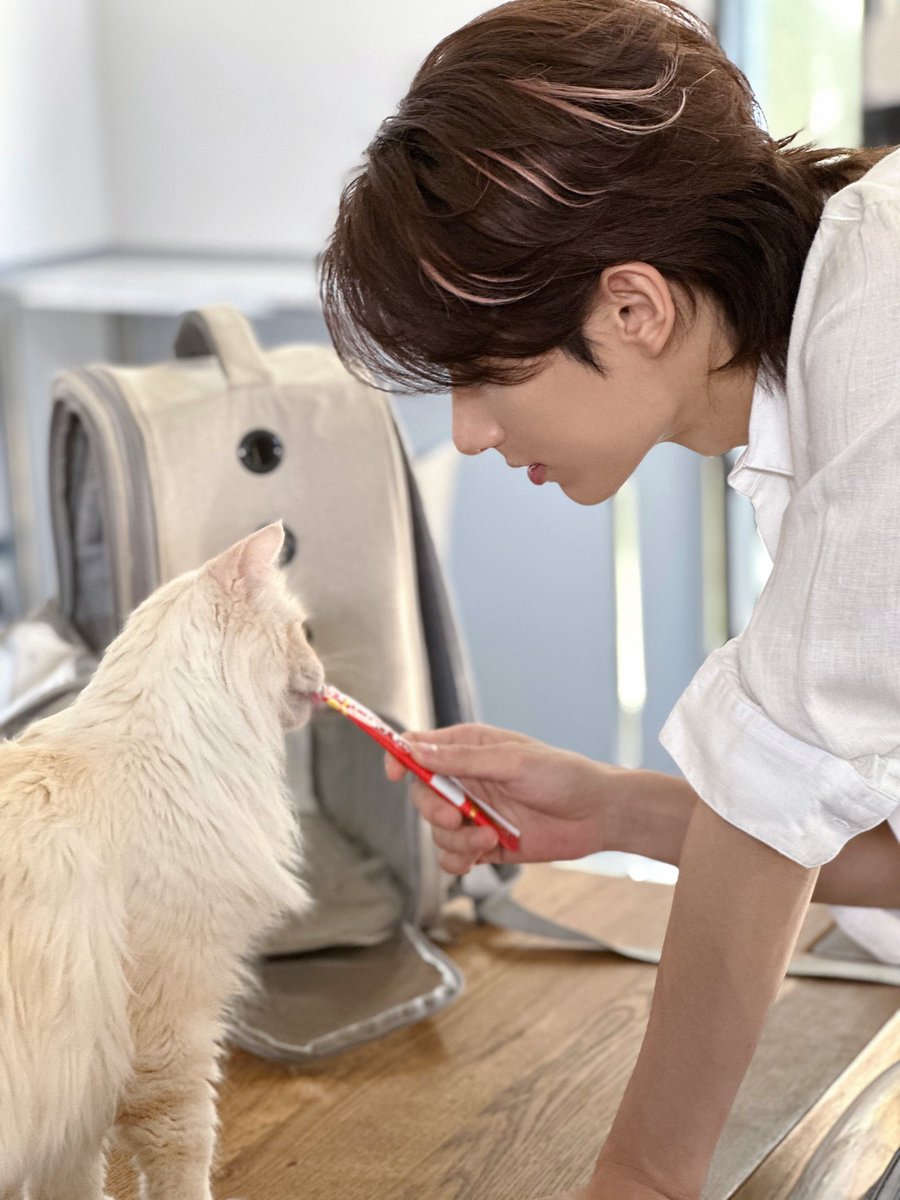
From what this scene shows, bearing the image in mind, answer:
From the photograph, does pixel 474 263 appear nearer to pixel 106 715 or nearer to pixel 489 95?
pixel 489 95

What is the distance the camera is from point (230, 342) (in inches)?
48.9

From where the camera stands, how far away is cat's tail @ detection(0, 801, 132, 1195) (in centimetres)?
71

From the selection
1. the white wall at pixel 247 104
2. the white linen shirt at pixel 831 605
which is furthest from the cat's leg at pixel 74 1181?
the white wall at pixel 247 104

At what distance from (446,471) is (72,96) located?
1210 mm

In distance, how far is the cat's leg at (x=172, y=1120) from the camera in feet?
2.55

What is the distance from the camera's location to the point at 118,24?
224 cm

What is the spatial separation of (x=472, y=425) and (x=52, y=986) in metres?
Result: 0.39

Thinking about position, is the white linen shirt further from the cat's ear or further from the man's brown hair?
the cat's ear

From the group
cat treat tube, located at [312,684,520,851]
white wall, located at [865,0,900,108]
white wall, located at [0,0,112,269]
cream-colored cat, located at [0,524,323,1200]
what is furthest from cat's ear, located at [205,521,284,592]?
white wall, located at [0,0,112,269]

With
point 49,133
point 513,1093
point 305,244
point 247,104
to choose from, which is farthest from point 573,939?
point 49,133

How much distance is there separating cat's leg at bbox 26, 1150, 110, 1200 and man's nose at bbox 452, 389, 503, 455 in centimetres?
47

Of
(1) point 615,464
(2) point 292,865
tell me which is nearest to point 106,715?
(2) point 292,865

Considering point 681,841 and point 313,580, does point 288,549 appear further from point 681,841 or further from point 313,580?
point 681,841

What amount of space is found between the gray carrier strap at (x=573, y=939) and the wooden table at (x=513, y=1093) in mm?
10
